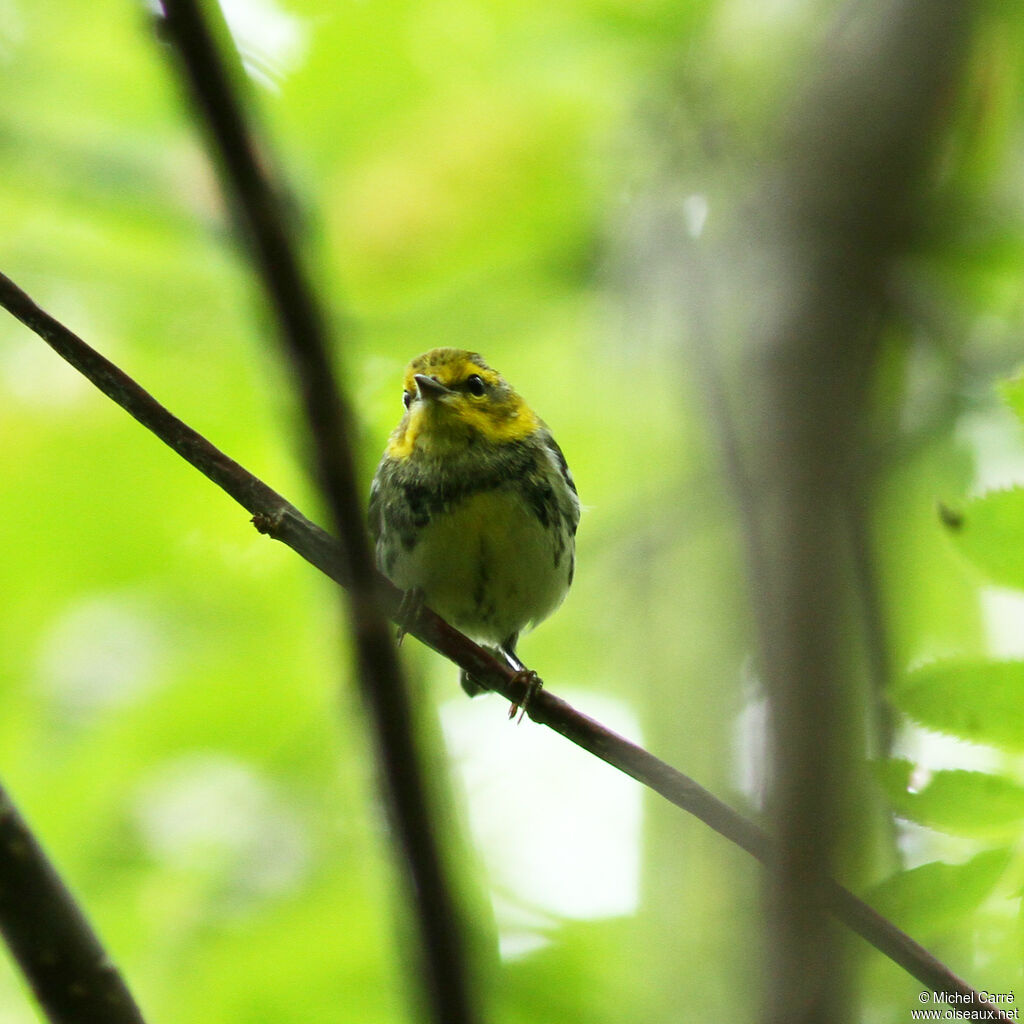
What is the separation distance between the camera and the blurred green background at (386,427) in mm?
3710

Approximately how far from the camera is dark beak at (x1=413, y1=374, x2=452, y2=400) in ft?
15.6

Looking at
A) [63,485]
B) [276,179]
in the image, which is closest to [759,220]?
[63,485]

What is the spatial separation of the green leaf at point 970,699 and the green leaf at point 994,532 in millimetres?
171

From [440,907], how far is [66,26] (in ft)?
15.7

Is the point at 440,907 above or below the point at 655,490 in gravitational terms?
below

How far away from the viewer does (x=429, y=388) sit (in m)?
4.80

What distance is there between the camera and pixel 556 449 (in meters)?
5.35

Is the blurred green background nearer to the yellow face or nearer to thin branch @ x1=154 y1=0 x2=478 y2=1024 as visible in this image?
the yellow face

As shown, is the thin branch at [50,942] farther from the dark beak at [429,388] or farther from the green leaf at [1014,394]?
the dark beak at [429,388]

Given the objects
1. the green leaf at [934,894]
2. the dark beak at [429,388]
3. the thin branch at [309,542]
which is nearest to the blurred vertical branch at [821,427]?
the thin branch at [309,542]

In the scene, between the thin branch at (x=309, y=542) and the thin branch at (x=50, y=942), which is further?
the thin branch at (x=50, y=942)

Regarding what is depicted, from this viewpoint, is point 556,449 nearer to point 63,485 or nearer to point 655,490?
point 655,490

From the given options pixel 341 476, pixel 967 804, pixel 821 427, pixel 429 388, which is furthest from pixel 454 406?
pixel 341 476

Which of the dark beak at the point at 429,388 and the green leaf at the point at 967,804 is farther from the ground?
the dark beak at the point at 429,388
